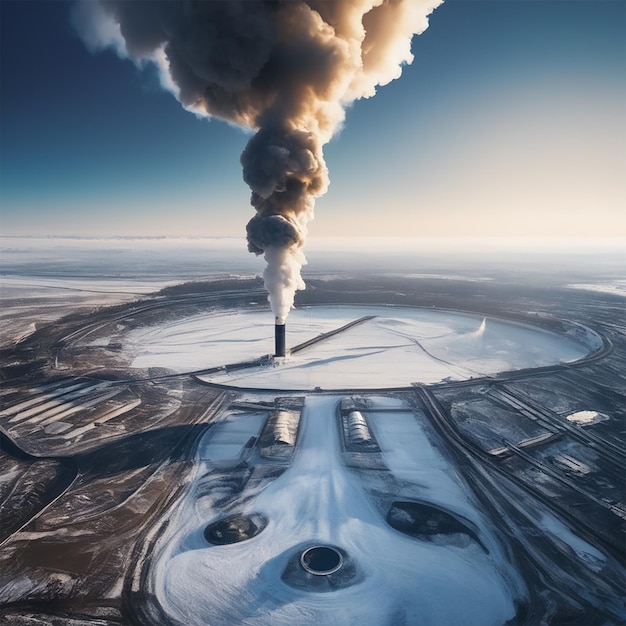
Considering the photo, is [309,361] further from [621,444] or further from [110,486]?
[621,444]

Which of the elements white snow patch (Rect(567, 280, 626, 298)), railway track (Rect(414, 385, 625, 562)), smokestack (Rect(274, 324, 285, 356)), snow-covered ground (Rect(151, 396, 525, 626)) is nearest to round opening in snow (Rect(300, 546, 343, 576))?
snow-covered ground (Rect(151, 396, 525, 626))

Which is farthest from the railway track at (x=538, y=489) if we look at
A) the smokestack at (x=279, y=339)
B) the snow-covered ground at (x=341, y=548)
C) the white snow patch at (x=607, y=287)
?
the white snow patch at (x=607, y=287)

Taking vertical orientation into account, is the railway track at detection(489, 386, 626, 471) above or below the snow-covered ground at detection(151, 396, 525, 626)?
above

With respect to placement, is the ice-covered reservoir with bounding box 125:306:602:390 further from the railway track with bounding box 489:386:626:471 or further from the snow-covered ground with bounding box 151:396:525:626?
the snow-covered ground with bounding box 151:396:525:626

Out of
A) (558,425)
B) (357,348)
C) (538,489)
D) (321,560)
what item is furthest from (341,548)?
(357,348)

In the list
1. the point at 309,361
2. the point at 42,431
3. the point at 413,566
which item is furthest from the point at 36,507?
the point at 309,361

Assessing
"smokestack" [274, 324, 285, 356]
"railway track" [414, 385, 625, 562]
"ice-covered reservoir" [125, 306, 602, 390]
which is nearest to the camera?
"railway track" [414, 385, 625, 562]

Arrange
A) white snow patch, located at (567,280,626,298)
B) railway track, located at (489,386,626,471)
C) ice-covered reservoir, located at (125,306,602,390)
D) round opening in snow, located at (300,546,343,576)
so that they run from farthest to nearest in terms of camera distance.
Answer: white snow patch, located at (567,280,626,298), ice-covered reservoir, located at (125,306,602,390), railway track, located at (489,386,626,471), round opening in snow, located at (300,546,343,576)
